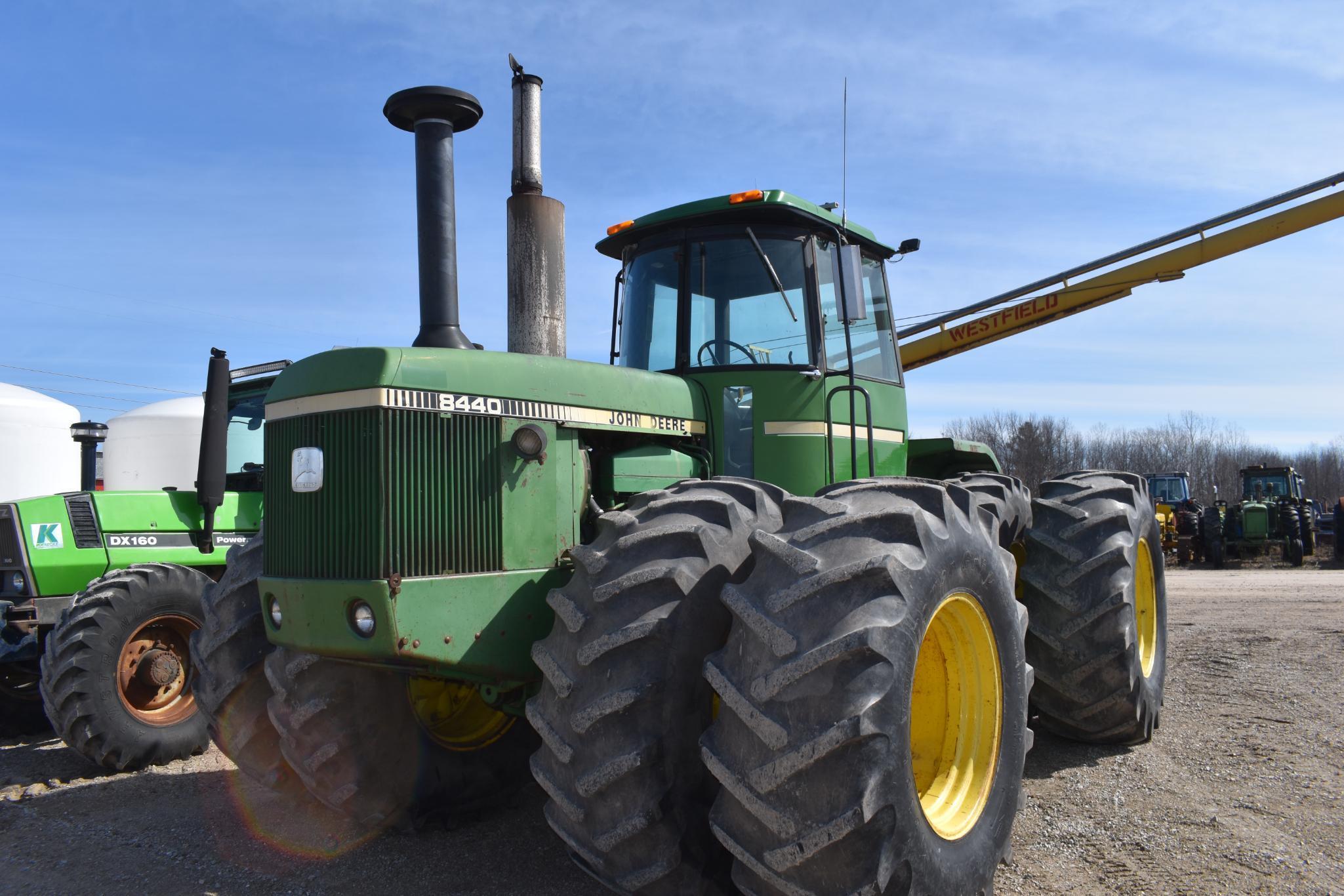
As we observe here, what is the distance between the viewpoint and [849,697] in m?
2.75

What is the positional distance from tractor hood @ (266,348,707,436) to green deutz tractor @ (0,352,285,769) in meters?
3.29

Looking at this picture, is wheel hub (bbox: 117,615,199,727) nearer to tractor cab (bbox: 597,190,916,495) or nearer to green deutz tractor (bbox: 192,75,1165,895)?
green deutz tractor (bbox: 192,75,1165,895)

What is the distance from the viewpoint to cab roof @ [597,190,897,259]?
4.61 m

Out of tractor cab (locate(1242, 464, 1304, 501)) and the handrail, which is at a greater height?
the handrail

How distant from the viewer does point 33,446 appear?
Answer: 52.2ft

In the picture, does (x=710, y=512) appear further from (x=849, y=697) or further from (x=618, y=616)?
(x=849, y=697)

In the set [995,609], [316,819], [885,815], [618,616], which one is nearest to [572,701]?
[618,616]

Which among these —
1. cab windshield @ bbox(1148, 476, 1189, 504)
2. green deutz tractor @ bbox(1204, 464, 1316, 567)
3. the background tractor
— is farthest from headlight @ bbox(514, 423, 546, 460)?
cab windshield @ bbox(1148, 476, 1189, 504)

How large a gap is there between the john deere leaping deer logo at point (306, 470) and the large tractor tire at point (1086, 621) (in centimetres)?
→ 352

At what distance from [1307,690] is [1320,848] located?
11.2 ft

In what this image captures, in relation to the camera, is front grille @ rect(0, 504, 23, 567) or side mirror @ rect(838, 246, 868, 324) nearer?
side mirror @ rect(838, 246, 868, 324)

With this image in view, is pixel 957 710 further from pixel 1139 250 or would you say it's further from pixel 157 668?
pixel 1139 250

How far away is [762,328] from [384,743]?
8.33 feet

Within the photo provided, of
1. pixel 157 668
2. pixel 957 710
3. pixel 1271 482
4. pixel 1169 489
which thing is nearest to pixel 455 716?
pixel 957 710
